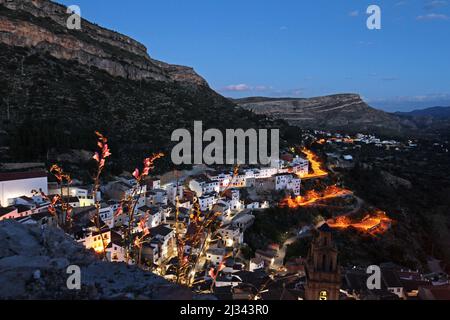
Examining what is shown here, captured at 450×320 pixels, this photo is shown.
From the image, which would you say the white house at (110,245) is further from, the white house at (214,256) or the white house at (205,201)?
the white house at (205,201)

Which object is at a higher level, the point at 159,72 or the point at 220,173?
the point at 159,72

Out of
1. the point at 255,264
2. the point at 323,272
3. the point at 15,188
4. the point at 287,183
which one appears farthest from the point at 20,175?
the point at 287,183

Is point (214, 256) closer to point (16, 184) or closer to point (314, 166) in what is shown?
point (16, 184)

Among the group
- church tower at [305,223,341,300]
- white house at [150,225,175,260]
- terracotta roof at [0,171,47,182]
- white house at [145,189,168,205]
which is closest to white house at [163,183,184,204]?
white house at [145,189,168,205]

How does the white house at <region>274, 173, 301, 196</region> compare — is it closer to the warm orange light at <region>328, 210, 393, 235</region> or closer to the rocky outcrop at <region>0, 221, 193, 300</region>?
the warm orange light at <region>328, 210, 393, 235</region>

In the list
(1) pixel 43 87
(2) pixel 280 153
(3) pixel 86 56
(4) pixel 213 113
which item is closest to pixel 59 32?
(3) pixel 86 56

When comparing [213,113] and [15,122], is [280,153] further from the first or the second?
[15,122]

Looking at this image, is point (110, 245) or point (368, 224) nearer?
point (110, 245)
